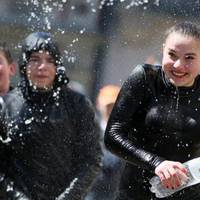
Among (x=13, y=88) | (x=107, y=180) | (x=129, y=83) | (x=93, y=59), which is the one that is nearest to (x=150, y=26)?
(x=93, y=59)

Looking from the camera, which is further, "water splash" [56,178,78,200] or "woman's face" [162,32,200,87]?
"water splash" [56,178,78,200]

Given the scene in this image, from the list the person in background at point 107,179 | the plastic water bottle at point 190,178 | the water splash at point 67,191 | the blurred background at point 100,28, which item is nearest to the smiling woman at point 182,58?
the plastic water bottle at point 190,178

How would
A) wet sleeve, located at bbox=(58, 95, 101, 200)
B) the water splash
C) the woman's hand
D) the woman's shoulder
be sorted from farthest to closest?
wet sleeve, located at bbox=(58, 95, 101, 200)
the water splash
the woman's shoulder
the woman's hand

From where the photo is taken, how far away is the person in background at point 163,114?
3773 mm

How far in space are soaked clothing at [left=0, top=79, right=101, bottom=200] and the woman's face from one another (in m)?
1.01

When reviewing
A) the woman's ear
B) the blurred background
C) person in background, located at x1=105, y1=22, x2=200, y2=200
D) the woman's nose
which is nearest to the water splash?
person in background, located at x1=105, y1=22, x2=200, y2=200

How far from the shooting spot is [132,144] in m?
3.76

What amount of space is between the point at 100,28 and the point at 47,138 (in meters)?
2.69

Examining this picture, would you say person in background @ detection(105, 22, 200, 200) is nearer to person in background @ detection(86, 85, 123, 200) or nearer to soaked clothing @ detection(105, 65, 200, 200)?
soaked clothing @ detection(105, 65, 200, 200)

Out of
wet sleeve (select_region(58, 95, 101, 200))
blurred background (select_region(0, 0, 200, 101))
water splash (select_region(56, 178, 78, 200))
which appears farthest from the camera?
blurred background (select_region(0, 0, 200, 101))

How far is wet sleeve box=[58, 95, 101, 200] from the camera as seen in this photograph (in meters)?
4.64

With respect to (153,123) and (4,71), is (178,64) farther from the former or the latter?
(4,71)

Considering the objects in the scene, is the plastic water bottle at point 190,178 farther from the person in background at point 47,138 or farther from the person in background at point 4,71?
the person in background at point 4,71

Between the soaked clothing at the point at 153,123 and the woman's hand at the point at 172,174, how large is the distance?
0.63 feet
